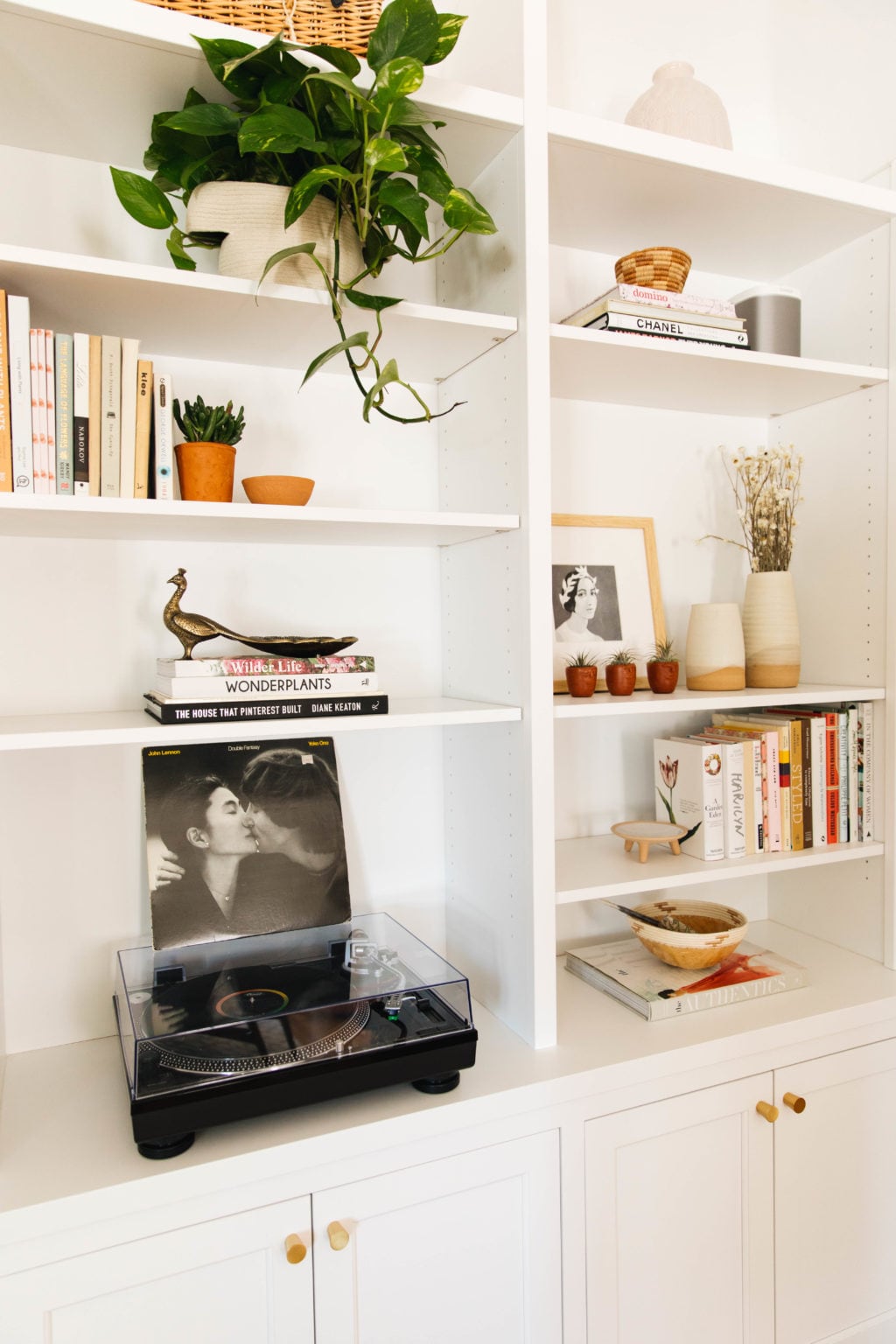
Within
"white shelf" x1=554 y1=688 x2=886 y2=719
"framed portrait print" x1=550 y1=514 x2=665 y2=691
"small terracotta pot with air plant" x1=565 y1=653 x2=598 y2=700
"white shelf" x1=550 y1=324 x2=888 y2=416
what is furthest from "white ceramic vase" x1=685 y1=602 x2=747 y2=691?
"white shelf" x1=550 y1=324 x2=888 y2=416

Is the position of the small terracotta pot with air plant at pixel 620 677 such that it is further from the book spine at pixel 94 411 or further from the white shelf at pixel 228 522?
the book spine at pixel 94 411

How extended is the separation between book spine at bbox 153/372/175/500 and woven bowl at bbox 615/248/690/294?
0.83m

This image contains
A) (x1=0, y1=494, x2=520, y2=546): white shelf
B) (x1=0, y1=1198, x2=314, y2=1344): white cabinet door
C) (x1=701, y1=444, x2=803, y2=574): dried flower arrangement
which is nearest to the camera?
(x1=0, y1=1198, x2=314, y2=1344): white cabinet door

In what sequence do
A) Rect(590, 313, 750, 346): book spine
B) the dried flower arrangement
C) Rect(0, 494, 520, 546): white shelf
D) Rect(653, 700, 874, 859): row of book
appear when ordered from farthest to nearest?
the dried flower arrangement, Rect(653, 700, 874, 859): row of book, Rect(590, 313, 750, 346): book spine, Rect(0, 494, 520, 546): white shelf

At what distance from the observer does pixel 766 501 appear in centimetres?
174

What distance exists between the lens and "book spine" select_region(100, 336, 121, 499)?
1131mm

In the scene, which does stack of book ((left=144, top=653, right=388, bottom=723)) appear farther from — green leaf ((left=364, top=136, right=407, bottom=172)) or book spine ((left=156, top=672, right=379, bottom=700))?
green leaf ((left=364, top=136, right=407, bottom=172))

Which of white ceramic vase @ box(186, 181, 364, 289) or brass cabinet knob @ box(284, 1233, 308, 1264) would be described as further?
white ceramic vase @ box(186, 181, 364, 289)

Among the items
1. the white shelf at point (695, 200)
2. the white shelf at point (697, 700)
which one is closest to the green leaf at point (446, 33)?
the white shelf at point (695, 200)

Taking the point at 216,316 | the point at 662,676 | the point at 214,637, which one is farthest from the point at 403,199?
the point at 662,676

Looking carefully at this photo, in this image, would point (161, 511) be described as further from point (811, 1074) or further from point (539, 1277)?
point (811, 1074)

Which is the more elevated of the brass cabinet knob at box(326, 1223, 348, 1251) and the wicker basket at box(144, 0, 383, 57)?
the wicker basket at box(144, 0, 383, 57)

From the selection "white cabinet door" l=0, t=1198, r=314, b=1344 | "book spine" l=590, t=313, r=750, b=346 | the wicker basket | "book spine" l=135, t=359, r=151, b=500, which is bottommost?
"white cabinet door" l=0, t=1198, r=314, b=1344

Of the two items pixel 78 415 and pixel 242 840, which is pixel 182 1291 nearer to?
pixel 242 840
